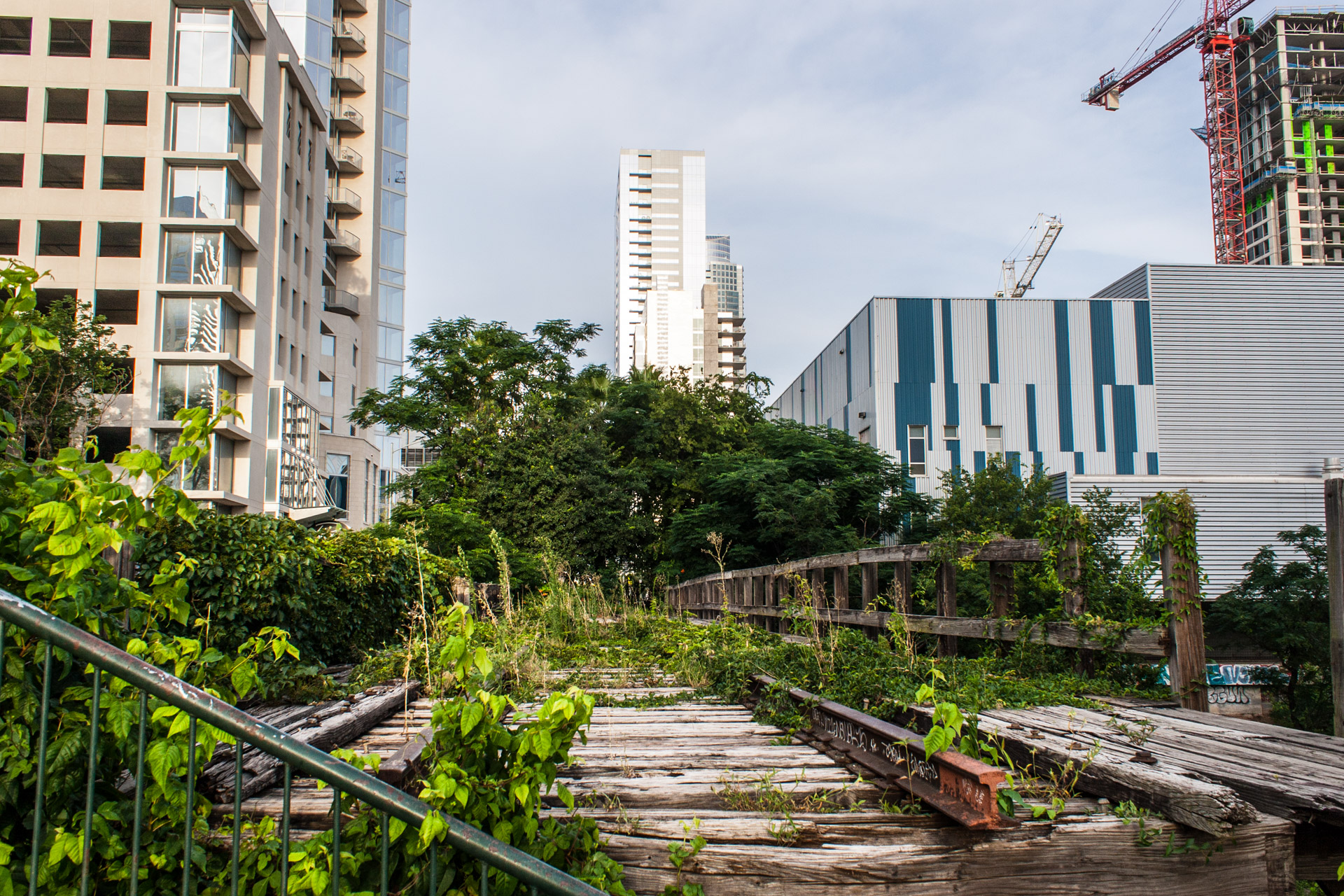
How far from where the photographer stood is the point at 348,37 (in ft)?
168

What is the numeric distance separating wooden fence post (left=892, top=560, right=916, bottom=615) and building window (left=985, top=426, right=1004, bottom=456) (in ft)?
103

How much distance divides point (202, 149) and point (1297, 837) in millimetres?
36063

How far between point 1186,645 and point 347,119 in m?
55.9

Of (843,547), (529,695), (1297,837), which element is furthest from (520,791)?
(843,547)

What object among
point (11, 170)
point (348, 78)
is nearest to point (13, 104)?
point (11, 170)

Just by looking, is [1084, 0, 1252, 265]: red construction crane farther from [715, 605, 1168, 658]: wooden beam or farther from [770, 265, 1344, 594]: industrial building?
[715, 605, 1168, 658]: wooden beam

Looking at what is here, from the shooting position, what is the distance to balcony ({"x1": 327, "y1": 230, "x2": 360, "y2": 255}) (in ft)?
165

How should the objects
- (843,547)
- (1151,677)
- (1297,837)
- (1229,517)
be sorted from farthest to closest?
(1229,517), (843,547), (1151,677), (1297,837)

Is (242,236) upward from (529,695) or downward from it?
upward

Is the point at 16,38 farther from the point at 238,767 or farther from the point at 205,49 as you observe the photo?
the point at 238,767

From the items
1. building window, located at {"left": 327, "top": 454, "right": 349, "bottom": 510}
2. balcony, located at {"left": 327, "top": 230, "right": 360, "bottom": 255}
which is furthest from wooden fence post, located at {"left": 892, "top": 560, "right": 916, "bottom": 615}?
balcony, located at {"left": 327, "top": 230, "right": 360, "bottom": 255}

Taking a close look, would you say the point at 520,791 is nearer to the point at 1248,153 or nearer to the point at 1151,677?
the point at 1151,677

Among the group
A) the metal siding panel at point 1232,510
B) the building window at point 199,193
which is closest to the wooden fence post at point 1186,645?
the metal siding panel at point 1232,510

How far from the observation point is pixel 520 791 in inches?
105
